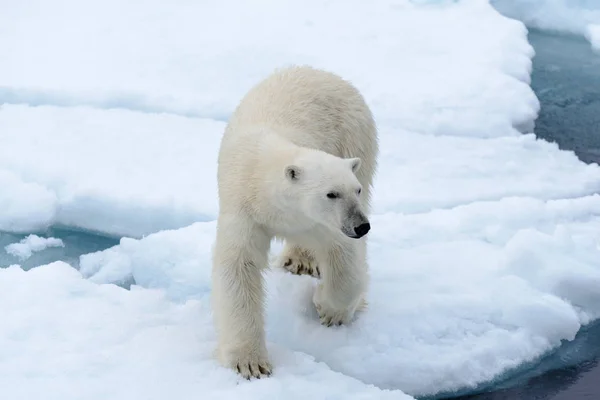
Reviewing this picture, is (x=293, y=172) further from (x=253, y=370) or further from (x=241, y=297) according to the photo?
(x=253, y=370)

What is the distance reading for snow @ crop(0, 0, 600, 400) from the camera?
3.37 metres

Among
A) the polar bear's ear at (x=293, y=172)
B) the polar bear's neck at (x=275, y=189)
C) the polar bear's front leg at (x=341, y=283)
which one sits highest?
the polar bear's ear at (x=293, y=172)

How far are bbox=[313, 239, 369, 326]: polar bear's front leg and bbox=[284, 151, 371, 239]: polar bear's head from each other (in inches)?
15.8

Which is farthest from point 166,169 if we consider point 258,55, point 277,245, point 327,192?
point 327,192

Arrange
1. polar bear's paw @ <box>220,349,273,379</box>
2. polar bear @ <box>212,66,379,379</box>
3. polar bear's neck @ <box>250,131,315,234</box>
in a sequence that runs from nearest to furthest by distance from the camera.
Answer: polar bear @ <box>212,66,379,379</box>, polar bear's neck @ <box>250,131,315,234</box>, polar bear's paw @ <box>220,349,273,379</box>

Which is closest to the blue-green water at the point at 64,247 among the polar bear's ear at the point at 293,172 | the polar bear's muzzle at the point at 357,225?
the polar bear's ear at the point at 293,172

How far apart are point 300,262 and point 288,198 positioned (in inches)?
42.9

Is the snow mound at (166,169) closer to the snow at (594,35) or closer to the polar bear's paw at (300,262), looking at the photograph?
the polar bear's paw at (300,262)

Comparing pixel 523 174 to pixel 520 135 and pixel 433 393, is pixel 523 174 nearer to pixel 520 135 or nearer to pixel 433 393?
pixel 520 135

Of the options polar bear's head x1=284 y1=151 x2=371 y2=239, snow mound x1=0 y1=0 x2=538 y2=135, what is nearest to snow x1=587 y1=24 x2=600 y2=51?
snow mound x1=0 y1=0 x2=538 y2=135

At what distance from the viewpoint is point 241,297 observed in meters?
3.17

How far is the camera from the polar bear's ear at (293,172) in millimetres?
2916

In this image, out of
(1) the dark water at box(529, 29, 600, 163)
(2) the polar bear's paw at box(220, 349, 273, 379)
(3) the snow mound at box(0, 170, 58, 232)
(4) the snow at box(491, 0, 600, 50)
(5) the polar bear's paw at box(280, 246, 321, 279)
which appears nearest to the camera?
(2) the polar bear's paw at box(220, 349, 273, 379)

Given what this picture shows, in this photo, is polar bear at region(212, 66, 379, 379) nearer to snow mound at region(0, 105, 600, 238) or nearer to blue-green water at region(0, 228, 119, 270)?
snow mound at region(0, 105, 600, 238)
